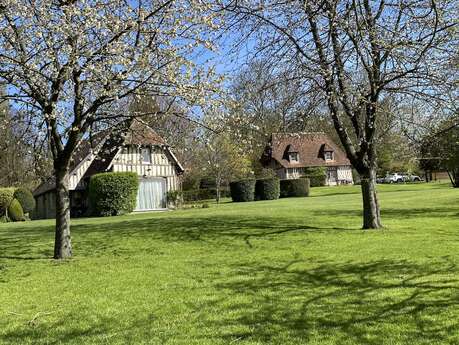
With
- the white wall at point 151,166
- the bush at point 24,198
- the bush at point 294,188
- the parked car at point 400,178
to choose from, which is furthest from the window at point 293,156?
the bush at point 24,198

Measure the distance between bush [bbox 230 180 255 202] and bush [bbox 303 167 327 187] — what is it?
2056cm

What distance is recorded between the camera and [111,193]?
28281 mm

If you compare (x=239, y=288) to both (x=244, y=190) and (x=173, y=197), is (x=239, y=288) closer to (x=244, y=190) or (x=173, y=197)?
(x=173, y=197)

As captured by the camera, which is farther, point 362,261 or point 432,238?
point 432,238

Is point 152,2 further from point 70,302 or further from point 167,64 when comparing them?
point 70,302

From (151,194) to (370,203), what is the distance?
70.7ft

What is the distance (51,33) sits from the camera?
926 cm

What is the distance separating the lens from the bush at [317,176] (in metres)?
57.2

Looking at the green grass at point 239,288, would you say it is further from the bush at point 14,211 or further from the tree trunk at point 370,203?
the bush at point 14,211

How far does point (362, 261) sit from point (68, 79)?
21.2 ft

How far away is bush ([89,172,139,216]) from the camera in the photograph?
1107 inches

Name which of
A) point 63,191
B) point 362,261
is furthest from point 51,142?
point 362,261

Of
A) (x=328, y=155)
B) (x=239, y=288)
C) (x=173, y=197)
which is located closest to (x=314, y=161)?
(x=328, y=155)

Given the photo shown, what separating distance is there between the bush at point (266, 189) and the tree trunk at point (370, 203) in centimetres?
2431
